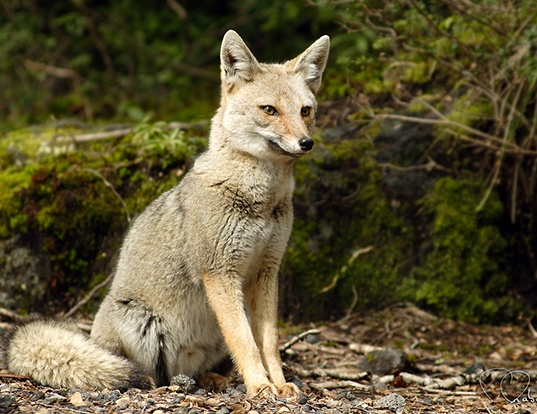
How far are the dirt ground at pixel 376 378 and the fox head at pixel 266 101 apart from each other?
202 cm

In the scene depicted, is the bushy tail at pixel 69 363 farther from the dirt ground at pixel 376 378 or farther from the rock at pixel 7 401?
the rock at pixel 7 401

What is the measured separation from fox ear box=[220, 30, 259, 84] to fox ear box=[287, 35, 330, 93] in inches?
16.1

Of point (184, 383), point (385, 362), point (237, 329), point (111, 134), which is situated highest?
point (111, 134)

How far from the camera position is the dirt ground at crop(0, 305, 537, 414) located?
205 inches

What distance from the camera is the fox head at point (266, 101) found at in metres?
5.62

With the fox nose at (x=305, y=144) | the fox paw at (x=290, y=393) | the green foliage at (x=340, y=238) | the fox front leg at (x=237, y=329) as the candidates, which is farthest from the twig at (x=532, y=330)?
the fox nose at (x=305, y=144)

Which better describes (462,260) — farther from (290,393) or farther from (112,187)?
(112,187)

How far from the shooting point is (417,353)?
7.59m

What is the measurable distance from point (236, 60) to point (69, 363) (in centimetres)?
285

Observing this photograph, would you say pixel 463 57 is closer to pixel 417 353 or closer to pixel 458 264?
pixel 458 264

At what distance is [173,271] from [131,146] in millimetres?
3070

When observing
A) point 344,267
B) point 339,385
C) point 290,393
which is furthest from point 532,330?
point 290,393

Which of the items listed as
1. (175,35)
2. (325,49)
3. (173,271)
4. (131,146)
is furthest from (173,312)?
(175,35)

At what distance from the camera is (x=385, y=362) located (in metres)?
6.84
